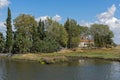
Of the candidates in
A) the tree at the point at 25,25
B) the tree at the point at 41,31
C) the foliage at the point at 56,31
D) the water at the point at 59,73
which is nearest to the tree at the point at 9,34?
the tree at the point at 25,25

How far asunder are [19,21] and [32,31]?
30.9 feet

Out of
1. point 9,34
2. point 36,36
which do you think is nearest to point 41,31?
point 36,36

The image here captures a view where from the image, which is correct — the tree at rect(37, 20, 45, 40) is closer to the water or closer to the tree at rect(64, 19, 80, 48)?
the tree at rect(64, 19, 80, 48)

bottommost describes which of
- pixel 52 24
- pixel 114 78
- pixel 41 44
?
pixel 114 78

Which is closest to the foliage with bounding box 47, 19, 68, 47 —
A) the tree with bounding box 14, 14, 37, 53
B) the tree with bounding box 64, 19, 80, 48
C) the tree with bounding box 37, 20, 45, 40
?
the tree with bounding box 37, 20, 45, 40

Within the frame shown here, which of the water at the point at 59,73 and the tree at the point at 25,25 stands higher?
the tree at the point at 25,25

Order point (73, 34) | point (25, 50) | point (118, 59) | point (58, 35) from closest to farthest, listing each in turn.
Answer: point (118, 59)
point (25, 50)
point (58, 35)
point (73, 34)

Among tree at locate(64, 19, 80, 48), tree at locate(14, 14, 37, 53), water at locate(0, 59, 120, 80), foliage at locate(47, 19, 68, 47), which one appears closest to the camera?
water at locate(0, 59, 120, 80)

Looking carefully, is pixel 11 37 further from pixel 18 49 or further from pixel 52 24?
pixel 52 24

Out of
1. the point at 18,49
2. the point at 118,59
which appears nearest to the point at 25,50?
the point at 18,49

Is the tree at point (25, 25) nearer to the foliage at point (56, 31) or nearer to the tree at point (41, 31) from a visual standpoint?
the tree at point (41, 31)

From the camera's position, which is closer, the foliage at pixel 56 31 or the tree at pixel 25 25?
the tree at pixel 25 25

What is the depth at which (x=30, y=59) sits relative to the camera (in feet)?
403

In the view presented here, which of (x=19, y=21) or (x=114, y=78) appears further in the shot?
(x=19, y=21)
